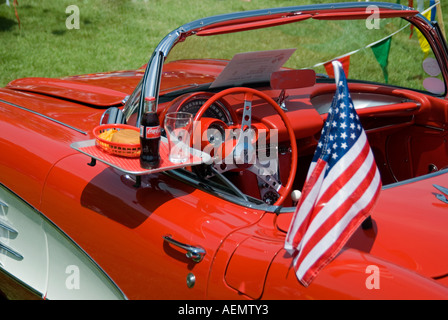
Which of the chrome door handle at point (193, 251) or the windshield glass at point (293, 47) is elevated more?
the windshield glass at point (293, 47)

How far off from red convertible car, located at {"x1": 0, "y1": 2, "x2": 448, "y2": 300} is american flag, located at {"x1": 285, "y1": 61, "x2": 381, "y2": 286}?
0.06 metres

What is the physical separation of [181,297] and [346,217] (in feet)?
2.26

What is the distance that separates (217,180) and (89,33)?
781 cm

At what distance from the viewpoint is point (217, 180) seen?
2.32 metres

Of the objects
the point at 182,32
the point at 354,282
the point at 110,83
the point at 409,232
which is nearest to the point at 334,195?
the point at 354,282

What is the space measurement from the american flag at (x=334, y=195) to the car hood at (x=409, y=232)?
25cm

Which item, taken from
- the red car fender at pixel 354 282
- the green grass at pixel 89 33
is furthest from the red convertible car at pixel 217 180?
the green grass at pixel 89 33

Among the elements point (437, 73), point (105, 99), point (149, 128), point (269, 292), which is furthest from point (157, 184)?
point (437, 73)

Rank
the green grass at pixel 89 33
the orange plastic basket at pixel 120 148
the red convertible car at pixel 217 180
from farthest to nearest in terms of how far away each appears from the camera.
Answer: the green grass at pixel 89 33 < the orange plastic basket at pixel 120 148 < the red convertible car at pixel 217 180

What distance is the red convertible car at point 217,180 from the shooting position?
77.0 inches

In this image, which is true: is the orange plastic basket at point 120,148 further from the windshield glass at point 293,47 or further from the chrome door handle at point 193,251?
the windshield glass at point 293,47

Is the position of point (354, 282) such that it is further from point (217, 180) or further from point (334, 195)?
point (217, 180)

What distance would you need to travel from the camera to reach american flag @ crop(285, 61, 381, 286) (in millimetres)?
1744

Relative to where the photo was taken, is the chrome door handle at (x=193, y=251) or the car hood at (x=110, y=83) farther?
the car hood at (x=110, y=83)
